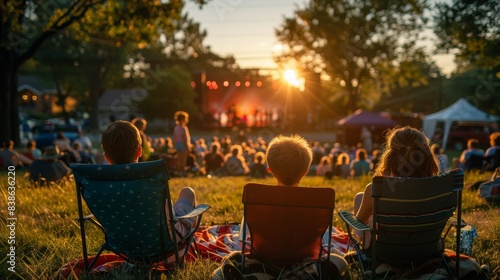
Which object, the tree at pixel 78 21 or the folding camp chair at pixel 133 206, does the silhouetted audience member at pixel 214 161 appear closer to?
the tree at pixel 78 21

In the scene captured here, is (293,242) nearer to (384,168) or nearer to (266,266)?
(266,266)

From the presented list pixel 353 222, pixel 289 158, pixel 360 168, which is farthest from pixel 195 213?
pixel 360 168

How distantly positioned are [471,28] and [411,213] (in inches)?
489

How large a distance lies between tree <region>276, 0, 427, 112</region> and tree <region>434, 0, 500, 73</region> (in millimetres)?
21457

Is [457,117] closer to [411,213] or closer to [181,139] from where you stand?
[181,139]

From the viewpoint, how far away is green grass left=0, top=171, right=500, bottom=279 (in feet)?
12.3

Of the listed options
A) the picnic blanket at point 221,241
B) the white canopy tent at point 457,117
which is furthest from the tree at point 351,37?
the picnic blanket at point 221,241

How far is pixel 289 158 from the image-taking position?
3436 millimetres

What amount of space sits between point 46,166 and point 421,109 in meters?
68.9

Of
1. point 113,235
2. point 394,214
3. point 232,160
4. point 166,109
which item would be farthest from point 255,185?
point 166,109

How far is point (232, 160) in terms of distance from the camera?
47.0ft

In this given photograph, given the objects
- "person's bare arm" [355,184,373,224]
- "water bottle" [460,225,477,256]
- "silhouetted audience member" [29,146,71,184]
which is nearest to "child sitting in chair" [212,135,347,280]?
"person's bare arm" [355,184,373,224]

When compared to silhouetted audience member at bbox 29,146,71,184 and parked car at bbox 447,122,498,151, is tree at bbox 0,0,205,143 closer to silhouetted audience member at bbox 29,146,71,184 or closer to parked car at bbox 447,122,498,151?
silhouetted audience member at bbox 29,146,71,184

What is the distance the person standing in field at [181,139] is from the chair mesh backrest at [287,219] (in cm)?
857
